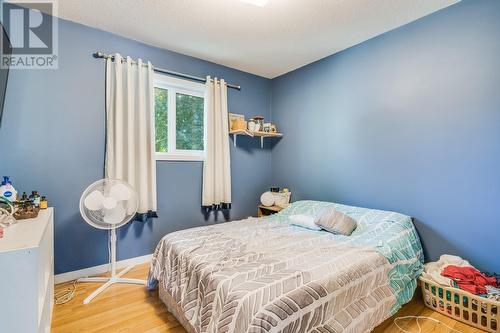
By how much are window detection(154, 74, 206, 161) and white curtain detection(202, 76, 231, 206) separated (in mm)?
124

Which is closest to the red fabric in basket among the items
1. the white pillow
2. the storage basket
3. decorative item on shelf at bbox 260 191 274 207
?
the storage basket

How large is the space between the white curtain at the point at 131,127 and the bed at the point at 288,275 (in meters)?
0.92

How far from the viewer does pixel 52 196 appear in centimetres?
225

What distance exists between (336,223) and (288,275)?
41.0 inches

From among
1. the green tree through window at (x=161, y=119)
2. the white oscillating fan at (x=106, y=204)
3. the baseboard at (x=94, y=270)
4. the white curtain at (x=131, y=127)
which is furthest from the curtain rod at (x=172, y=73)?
the baseboard at (x=94, y=270)

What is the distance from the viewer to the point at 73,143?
235 centimetres

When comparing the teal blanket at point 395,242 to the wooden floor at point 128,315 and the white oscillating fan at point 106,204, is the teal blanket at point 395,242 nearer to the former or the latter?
the wooden floor at point 128,315

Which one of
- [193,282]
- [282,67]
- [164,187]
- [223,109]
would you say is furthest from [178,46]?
[193,282]

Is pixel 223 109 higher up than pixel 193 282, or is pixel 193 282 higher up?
pixel 223 109

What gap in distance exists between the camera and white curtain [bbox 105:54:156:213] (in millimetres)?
2473

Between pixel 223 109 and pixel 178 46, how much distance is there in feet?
2.94

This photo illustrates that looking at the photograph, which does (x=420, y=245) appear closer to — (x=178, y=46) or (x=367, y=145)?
(x=367, y=145)

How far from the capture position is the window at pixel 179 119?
2920 millimetres

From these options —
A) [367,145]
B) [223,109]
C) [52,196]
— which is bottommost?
[52,196]
